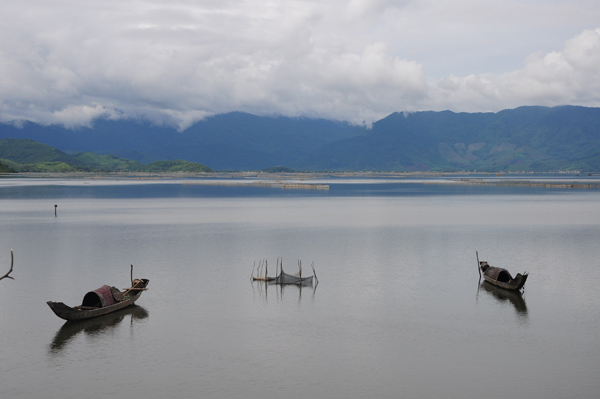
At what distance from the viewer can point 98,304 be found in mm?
25938

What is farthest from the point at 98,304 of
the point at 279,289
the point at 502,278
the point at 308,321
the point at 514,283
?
the point at 502,278

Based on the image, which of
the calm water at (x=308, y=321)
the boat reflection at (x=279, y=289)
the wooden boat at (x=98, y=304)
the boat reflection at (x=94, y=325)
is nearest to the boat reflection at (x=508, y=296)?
the calm water at (x=308, y=321)

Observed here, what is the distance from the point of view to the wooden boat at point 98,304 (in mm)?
24344

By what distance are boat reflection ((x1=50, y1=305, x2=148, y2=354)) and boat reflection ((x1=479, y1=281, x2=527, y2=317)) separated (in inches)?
707

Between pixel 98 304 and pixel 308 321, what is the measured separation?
383 inches

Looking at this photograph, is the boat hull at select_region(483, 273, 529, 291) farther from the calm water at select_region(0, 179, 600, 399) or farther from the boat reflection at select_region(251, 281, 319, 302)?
the boat reflection at select_region(251, 281, 319, 302)

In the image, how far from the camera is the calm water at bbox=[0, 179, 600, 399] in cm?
1856

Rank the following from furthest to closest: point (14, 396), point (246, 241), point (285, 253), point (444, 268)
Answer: point (246, 241)
point (285, 253)
point (444, 268)
point (14, 396)

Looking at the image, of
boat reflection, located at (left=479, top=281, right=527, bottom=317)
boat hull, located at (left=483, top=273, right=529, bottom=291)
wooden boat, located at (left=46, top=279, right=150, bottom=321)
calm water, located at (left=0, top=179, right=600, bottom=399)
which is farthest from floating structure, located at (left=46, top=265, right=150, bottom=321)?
boat hull, located at (left=483, top=273, right=529, bottom=291)

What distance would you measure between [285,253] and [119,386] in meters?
25.3

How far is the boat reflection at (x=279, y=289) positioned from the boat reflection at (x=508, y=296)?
966 cm

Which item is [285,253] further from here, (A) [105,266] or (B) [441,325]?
(B) [441,325]

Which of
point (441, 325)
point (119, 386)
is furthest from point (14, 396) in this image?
point (441, 325)

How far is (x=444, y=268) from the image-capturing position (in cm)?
3741
